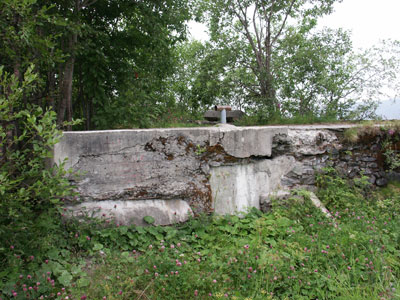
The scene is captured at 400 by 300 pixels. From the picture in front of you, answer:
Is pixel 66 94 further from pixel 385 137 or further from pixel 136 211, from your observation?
pixel 385 137

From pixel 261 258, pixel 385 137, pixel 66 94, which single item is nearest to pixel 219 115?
pixel 66 94

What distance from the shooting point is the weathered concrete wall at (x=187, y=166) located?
3.13 meters

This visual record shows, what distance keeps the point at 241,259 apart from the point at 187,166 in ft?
4.03

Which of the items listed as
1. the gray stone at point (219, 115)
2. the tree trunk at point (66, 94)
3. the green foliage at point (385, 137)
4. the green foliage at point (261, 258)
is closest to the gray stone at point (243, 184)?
the green foliage at point (261, 258)

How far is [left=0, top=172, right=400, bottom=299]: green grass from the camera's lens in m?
2.32

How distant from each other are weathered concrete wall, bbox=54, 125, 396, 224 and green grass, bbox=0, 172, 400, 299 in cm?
24

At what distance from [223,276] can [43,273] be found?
139cm

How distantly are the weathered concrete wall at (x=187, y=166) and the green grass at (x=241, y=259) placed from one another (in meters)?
0.24

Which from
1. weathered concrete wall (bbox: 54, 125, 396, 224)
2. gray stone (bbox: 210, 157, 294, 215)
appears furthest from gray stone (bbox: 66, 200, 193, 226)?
gray stone (bbox: 210, 157, 294, 215)

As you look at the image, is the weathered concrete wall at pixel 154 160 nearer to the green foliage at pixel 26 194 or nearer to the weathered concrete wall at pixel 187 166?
the weathered concrete wall at pixel 187 166

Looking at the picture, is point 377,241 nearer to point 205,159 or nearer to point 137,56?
point 205,159

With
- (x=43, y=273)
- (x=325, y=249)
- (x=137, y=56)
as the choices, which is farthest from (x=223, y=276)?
(x=137, y=56)

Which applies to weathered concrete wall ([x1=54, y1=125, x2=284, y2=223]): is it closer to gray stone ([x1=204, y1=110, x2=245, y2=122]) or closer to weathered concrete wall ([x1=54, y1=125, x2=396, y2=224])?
weathered concrete wall ([x1=54, y1=125, x2=396, y2=224])

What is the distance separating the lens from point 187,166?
346 cm
